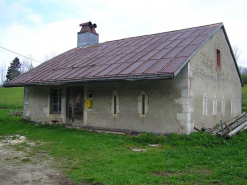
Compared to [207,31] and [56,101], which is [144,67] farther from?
[56,101]

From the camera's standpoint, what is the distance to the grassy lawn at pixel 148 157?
4.87 m

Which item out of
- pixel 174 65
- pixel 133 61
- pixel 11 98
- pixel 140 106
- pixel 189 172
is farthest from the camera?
pixel 11 98

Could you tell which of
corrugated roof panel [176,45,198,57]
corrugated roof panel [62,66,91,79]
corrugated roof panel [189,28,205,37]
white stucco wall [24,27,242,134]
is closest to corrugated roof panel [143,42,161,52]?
corrugated roof panel [189,28,205,37]

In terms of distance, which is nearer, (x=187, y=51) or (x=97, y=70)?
(x=187, y=51)

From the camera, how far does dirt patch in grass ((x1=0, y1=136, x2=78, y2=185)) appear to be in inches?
187

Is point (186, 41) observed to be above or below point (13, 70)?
below

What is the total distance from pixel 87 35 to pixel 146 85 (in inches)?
381

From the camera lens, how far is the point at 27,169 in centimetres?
555

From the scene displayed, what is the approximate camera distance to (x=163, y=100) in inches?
362

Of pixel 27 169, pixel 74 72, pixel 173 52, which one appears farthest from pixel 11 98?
pixel 27 169

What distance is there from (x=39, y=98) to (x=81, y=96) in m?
2.95

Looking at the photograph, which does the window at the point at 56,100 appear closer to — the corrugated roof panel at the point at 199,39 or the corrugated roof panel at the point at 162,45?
the corrugated roof panel at the point at 162,45

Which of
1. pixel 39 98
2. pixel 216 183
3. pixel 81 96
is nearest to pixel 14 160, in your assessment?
pixel 216 183

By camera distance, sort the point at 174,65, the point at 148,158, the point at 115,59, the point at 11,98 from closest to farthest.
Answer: the point at 148,158, the point at 174,65, the point at 115,59, the point at 11,98
